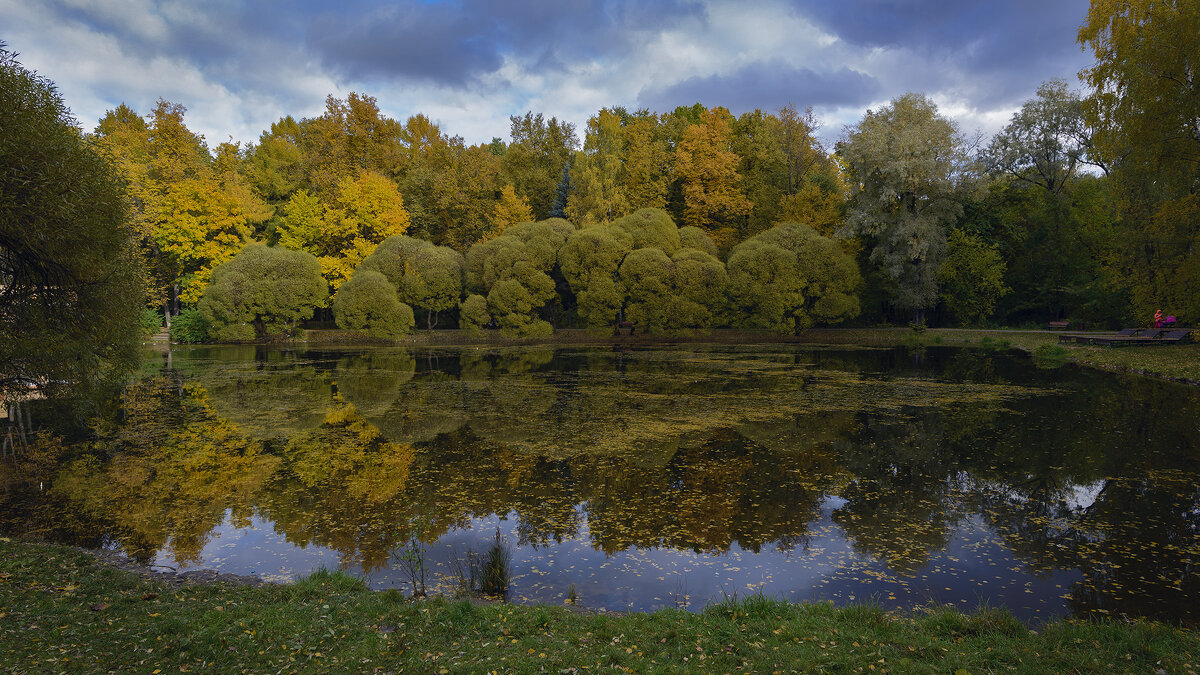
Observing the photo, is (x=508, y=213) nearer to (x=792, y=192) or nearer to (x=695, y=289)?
(x=695, y=289)

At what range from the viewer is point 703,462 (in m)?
12.9

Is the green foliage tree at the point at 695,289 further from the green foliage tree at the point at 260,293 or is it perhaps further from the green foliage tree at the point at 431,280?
the green foliage tree at the point at 260,293

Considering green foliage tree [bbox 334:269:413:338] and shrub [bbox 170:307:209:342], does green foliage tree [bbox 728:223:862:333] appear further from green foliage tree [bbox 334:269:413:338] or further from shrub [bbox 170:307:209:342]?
shrub [bbox 170:307:209:342]

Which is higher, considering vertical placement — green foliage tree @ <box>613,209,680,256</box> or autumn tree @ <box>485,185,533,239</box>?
autumn tree @ <box>485,185,533,239</box>

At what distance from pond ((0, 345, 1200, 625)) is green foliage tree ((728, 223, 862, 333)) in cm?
2193

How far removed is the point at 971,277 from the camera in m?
42.7

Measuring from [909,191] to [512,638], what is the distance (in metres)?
44.9

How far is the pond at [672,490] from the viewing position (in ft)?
25.5


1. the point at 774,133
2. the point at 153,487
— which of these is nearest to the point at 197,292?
the point at 153,487

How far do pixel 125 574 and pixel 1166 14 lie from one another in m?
33.5

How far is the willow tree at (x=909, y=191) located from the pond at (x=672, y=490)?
21203 millimetres

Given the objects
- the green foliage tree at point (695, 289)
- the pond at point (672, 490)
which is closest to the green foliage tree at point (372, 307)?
the green foliage tree at point (695, 289)

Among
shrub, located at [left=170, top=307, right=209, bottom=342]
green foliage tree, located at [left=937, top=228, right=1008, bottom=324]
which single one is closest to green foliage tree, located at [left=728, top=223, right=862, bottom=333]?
green foliage tree, located at [left=937, top=228, right=1008, bottom=324]

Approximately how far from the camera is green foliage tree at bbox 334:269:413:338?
149 feet
